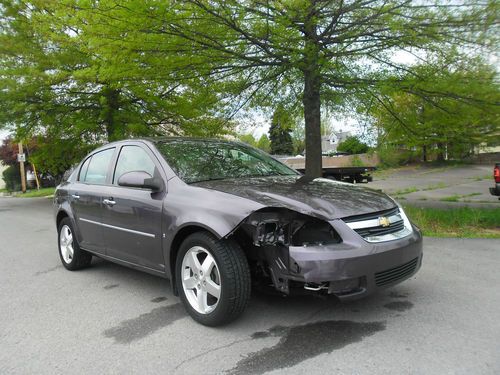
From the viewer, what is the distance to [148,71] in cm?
799

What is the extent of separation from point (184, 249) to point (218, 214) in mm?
504

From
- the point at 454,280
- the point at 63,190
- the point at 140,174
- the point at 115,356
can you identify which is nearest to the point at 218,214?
the point at 140,174

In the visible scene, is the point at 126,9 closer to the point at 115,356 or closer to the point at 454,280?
the point at 115,356

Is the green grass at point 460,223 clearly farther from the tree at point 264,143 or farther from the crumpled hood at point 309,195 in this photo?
the tree at point 264,143

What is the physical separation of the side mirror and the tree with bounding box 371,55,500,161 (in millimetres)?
4839

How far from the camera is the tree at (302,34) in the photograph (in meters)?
6.66

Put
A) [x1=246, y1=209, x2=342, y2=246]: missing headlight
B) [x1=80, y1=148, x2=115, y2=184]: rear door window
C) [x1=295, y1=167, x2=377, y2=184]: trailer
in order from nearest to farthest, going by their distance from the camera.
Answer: [x1=246, y1=209, x2=342, y2=246]: missing headlight, [x1=80, y1=148, x2=115, y2=184]: rear door window, [x1=295, y1=167, x2=377, y2=184]: trailer

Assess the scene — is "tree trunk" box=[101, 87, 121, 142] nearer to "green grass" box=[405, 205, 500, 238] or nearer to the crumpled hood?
"green grass" box=[405, 205, 500, 238]

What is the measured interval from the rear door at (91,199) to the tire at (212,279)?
1544 millimetres

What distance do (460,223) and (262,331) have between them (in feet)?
17.4

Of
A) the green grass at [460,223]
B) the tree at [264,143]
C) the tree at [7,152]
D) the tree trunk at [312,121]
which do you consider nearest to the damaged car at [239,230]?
the green grass at [460,223]

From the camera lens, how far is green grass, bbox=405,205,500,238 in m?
6.98

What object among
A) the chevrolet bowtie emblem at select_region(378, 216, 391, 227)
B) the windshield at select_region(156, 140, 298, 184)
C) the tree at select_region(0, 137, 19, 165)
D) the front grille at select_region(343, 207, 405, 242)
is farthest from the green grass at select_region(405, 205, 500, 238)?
the tree at select_region(0, 137, 19, 165)

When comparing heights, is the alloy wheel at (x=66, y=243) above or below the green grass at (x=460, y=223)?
above
